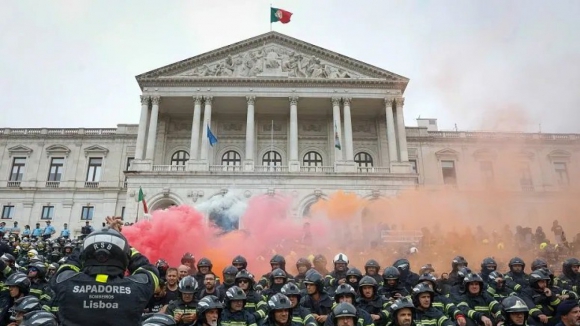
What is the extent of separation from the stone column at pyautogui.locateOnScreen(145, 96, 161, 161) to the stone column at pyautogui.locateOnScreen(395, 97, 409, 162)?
2223 cm

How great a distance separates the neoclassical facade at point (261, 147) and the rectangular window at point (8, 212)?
0.37 feet

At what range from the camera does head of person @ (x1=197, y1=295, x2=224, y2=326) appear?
263 inches

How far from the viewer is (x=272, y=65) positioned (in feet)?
136

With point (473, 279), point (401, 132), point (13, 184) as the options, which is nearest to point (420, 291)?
point (473, 279)

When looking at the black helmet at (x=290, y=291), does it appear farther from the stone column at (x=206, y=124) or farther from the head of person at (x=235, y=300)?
the stone column at (x=206, y=124)

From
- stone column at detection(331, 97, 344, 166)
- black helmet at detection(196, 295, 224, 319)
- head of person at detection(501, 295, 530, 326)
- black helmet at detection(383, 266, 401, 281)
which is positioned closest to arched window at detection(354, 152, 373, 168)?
stone column at detection(331, 97, 344, 166)

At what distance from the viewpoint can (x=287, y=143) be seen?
43.2 metres

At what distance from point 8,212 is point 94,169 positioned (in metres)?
9.10

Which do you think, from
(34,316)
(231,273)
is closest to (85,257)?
(34,316)

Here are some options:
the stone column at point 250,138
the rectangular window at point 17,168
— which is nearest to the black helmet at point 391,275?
the stone column at point 250,138

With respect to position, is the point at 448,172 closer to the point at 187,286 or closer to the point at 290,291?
the point at 290,291

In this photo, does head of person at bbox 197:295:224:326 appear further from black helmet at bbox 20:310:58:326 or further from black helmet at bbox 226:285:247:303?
black helmet at bbox 20:310:58:326

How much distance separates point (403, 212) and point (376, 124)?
46.4 ft

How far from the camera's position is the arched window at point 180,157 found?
141ft
